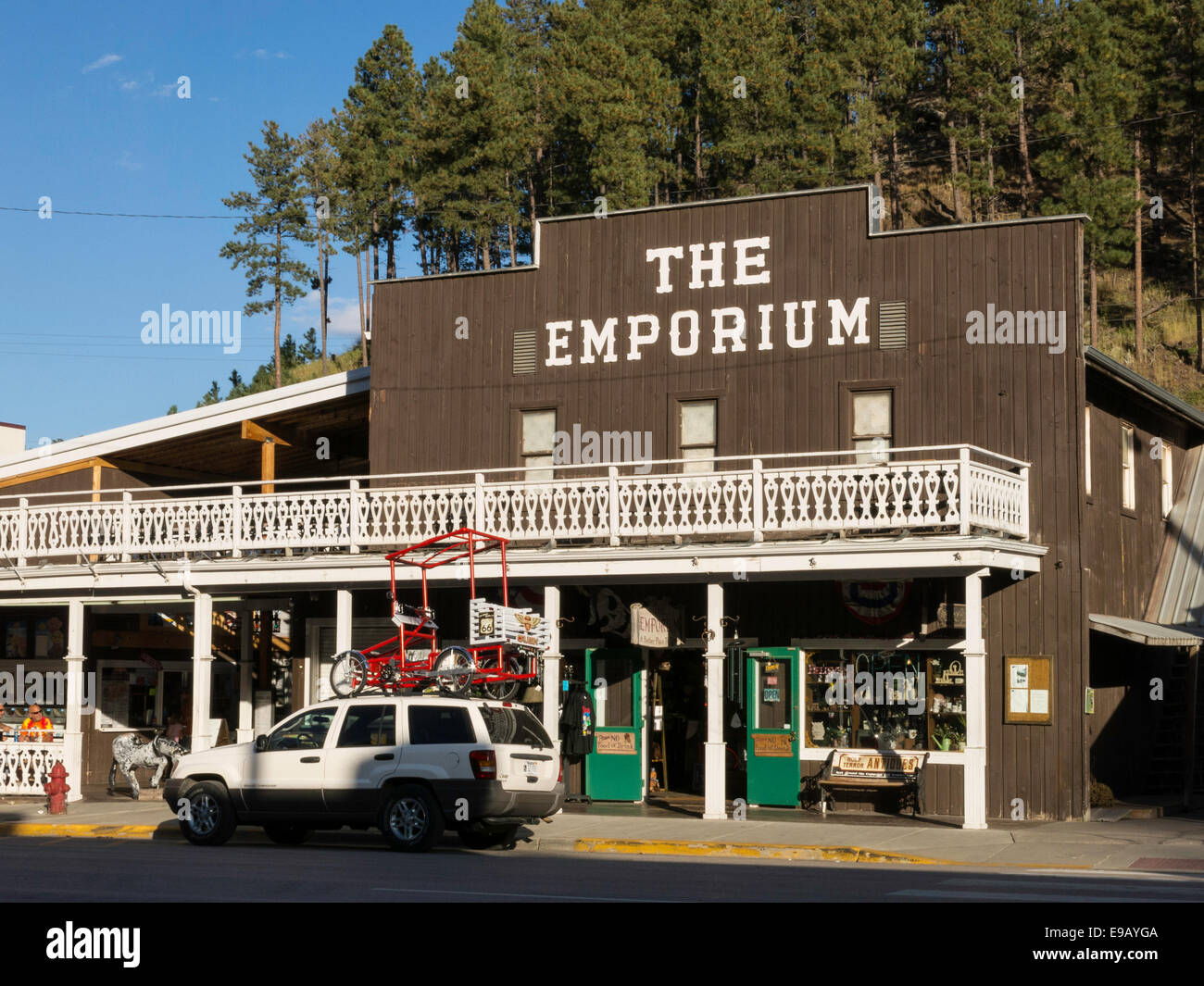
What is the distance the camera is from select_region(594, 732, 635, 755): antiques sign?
2308cm

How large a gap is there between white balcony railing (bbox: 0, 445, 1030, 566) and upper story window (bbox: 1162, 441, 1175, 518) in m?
6.80

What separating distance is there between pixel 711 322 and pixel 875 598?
198 inches

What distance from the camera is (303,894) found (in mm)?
12781

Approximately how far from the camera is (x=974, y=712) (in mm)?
18953

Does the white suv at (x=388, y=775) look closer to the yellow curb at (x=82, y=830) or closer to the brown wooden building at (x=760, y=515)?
the yellow curb at (x=82, y=830)

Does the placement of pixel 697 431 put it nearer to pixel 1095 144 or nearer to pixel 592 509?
pixel 592 509

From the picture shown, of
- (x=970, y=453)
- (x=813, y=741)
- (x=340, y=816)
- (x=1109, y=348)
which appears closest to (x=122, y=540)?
(x=340, y=816)

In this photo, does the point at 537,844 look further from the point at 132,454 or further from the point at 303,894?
the point at 132,454

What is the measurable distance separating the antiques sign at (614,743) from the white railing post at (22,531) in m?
9.47

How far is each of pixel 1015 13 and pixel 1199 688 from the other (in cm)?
3751

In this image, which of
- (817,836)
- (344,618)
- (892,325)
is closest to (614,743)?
(344,618)

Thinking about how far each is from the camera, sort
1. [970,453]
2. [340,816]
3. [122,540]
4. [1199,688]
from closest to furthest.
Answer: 1. [340,816]
2. [970,453]
3. [122,540]
4. [1199,688]

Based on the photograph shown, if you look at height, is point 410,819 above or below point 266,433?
below

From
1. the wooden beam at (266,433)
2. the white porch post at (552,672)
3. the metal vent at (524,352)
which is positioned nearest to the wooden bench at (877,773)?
the white porch post at (552,672)
